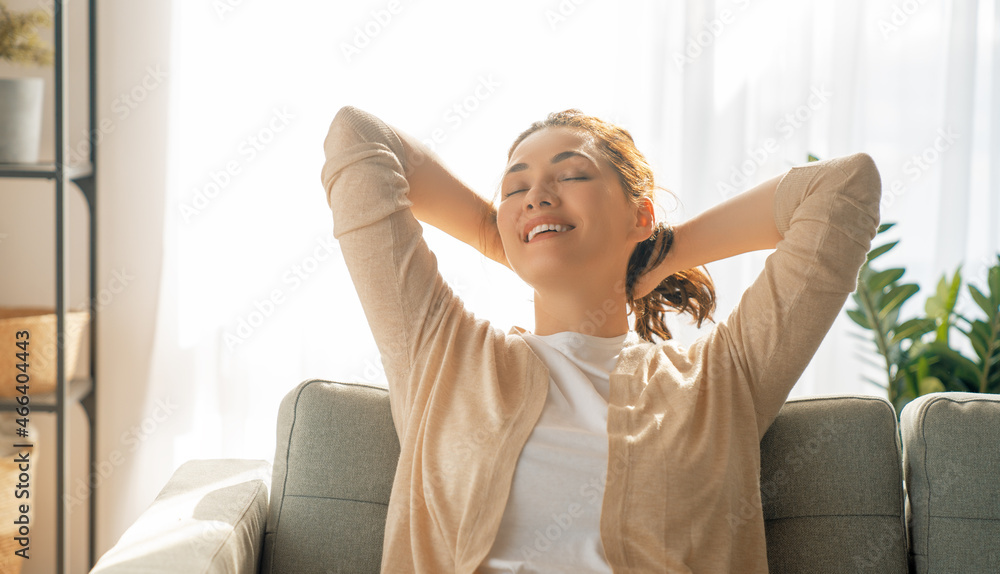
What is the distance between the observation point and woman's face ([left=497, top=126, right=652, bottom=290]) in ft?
3.97

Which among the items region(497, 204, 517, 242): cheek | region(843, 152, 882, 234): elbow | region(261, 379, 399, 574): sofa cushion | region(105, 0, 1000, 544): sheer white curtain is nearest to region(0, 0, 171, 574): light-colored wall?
region(105, 0, 1000, 544): sheer white curtain

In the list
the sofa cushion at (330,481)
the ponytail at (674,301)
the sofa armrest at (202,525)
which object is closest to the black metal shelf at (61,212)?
the sofa armrest at (202,525)

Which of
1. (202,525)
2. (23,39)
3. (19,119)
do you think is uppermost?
(23,39)

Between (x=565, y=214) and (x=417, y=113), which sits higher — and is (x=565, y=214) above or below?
below

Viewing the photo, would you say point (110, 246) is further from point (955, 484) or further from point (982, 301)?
point (982, 301)

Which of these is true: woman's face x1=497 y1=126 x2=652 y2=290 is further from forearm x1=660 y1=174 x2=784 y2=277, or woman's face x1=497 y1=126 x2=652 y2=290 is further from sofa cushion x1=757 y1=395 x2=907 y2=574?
sofa cushion x1=757 y1=395 x2=907 y2=574

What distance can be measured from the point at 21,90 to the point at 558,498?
5.40ft

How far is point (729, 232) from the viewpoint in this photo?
1308 millimetres

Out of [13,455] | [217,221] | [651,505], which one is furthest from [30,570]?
[651,505]

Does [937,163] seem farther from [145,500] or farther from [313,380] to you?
[145,500]

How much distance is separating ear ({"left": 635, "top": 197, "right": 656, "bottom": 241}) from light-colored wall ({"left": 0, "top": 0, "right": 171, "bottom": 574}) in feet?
4.76

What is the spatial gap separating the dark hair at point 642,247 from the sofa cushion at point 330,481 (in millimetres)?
450

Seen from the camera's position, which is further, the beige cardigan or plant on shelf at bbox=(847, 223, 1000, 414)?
plant on shelf at bbox=(847, 223, 1000, 414)

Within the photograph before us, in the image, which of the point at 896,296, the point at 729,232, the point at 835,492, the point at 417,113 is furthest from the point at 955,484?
the point at 417,113
